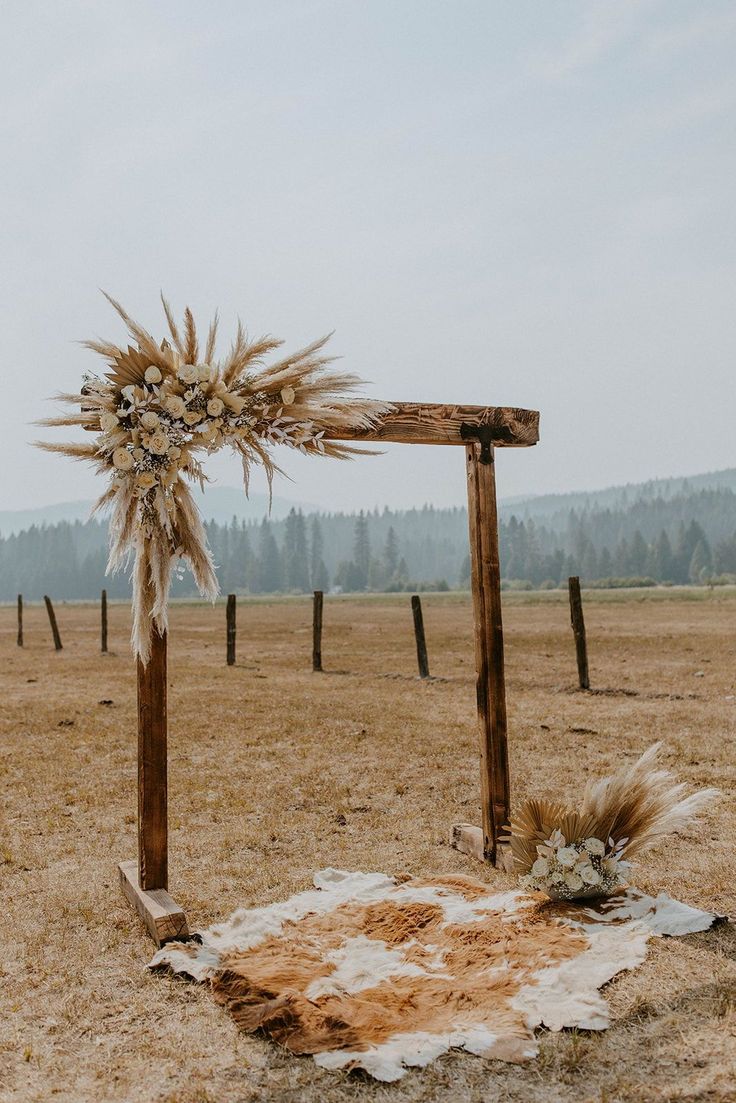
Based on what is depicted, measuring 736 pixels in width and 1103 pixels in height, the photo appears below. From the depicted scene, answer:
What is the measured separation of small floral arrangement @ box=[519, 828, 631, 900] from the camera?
193 inches

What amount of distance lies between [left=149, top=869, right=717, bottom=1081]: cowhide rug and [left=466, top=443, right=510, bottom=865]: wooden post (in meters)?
0.70

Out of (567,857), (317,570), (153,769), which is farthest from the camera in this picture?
(317,570)

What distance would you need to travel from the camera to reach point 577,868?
193 inches

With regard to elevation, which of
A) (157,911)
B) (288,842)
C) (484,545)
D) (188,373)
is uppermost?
(188,373)

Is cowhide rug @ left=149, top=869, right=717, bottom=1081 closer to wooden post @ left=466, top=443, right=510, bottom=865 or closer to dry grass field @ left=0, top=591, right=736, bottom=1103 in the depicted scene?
dry grass field @ left=0, top=591, right=736, bottom=1103

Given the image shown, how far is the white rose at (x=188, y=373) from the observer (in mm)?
4668

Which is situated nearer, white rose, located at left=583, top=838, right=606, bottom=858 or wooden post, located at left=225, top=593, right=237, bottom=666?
white rose, located at left=583, top=838, right=606, bottom=858

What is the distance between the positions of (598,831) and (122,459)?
3694mm

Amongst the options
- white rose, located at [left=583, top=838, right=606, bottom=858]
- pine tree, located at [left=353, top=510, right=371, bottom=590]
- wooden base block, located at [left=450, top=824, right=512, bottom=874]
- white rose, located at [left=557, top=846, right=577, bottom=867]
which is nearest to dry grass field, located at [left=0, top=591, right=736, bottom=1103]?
wooden base block, located at [left=450, top=824, right=512, bottom=874]

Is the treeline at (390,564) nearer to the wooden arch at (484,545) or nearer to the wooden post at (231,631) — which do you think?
the wooden post at (231,631)

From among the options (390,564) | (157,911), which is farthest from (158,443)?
(390,564)

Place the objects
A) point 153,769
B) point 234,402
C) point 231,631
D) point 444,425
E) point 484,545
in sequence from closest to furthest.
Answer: point 234,402
point 153,769
point 444,425
point 484,545
point 231,631

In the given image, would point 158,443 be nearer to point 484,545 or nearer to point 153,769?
point 153,769

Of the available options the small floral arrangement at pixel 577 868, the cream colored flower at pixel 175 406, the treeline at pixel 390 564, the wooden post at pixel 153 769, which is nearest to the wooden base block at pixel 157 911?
the wooden post at pixel 153 769
